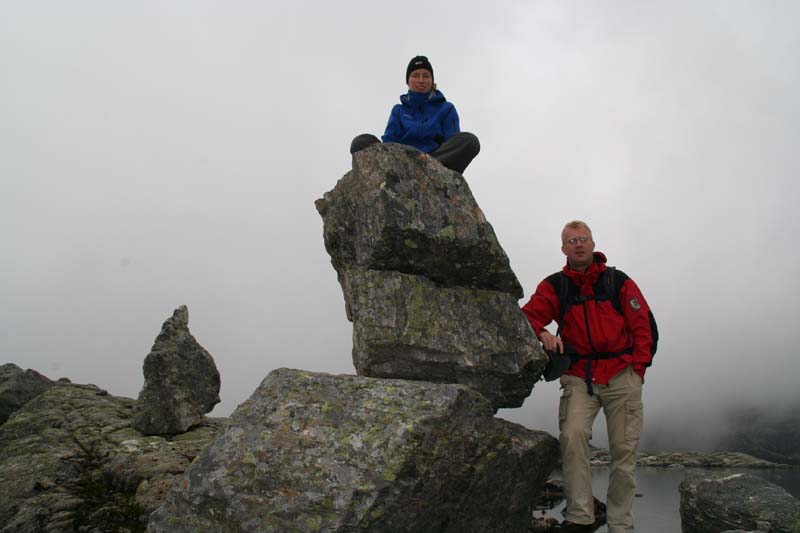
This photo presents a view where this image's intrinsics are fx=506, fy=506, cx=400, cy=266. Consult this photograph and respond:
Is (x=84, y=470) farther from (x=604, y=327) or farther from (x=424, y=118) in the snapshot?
(x=604, y=327)

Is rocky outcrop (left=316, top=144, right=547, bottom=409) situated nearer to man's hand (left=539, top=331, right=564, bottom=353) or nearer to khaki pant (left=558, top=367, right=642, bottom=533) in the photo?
man's hand (left=539, top=331, right=564, bottom=353)

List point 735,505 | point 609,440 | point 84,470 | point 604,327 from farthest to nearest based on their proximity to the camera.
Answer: point 84,470 → point 735,505 → point 604,327 → point 609,440

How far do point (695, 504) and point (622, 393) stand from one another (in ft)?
17.0

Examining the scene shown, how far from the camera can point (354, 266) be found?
35.2 ft

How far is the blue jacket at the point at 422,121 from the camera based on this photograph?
12008 millimetres

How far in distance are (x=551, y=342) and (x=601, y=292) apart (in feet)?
4.48

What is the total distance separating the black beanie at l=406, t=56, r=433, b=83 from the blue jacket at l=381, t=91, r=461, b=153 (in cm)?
51

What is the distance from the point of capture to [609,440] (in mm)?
9227

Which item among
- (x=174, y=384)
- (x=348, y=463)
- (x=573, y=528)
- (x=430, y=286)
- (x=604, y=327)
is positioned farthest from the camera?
(x=174, y=384)

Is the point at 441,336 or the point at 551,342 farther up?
the point at 441,336

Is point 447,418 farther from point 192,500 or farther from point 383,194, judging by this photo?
point 383,194

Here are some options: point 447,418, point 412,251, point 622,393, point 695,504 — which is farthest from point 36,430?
point 695,504

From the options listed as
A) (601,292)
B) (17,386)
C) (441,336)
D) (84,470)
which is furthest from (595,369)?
(17,386)

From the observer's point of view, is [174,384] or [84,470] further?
[174,384]
